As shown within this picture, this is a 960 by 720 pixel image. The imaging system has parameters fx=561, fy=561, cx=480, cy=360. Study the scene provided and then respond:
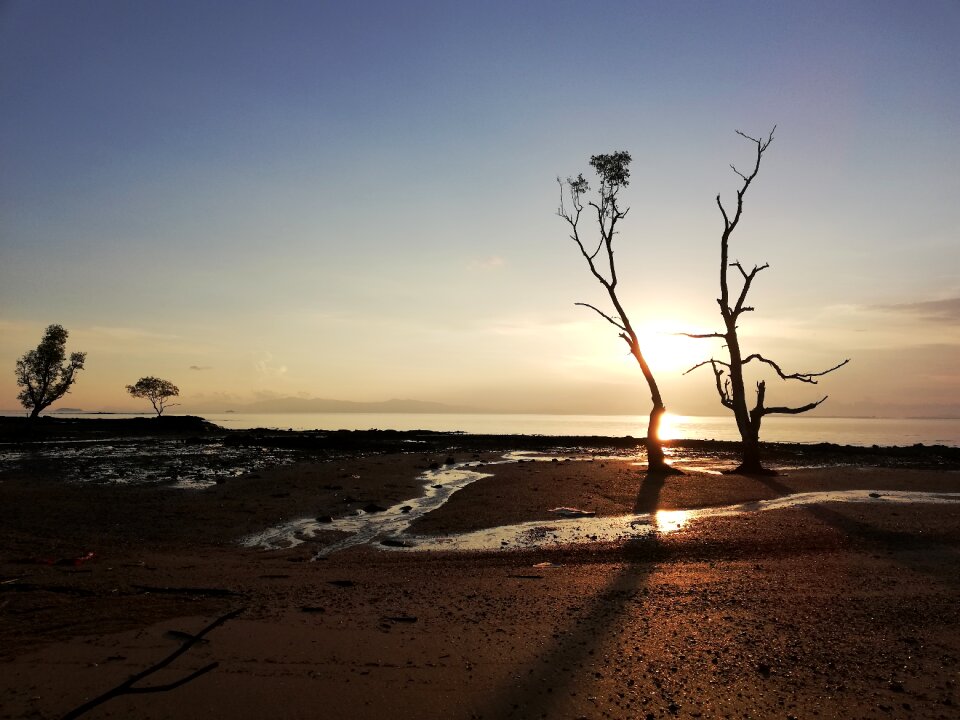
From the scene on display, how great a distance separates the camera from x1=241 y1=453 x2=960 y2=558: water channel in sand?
12398 millimetres

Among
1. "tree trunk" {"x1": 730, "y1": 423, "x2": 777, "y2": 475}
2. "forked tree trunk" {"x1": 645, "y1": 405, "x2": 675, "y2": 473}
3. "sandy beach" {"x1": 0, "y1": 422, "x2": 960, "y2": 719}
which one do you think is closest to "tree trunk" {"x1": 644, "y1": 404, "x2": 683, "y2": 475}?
"forked tree trunk" {"x1": 645, "y1": 405, "x2": 675, "y2": 473}

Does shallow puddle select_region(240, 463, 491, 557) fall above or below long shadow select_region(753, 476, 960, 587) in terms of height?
below

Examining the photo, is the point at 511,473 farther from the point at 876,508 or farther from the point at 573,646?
the point at 573,646

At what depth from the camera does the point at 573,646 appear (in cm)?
616

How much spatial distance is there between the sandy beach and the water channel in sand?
0.27 metres

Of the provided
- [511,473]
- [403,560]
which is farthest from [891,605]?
[511,473]

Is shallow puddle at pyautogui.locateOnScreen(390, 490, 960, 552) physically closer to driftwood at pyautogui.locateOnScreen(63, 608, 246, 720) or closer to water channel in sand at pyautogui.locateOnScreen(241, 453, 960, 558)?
water channel in sand at pyautogui.locateOnScreen(241, 453, 960, 558)

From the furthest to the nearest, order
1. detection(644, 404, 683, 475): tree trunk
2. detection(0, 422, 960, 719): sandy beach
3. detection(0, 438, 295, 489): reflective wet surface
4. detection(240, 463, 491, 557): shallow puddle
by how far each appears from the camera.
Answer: detection(644, 404, 683, 475): tree trunk, detection(0, 438, 295, 489): reflective wet surface, detection(240, 463, 491, 557): shallow puddle, detection(0, 422, 960, 719): sandy beach

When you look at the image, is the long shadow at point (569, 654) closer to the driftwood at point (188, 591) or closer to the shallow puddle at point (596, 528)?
the shallow puddle at point (596, 528)

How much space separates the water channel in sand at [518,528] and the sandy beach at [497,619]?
0.27m

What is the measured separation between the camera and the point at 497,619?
7031mm

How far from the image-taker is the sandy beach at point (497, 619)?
5039mm

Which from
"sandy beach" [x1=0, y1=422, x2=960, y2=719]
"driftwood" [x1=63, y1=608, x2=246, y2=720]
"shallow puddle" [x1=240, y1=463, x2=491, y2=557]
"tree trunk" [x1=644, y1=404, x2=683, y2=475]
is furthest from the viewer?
"tree trunk" [x1=644, y1=404, x2=683, y2=475]

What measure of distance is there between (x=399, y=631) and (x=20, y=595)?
5.31 meters
